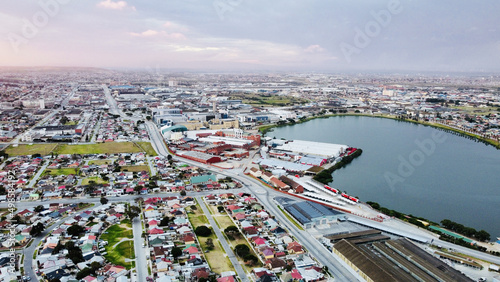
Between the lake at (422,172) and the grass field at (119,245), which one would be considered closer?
the grass field at (119,245)

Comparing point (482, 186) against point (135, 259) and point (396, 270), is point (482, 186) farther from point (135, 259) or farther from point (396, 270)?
point (135, 259)

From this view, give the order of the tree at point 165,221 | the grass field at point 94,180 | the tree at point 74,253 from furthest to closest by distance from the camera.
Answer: the grass field at point 94,180
the tree at point 165,221
the tree at point 74,253

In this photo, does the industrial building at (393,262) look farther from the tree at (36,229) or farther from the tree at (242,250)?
the tree at (36,229)

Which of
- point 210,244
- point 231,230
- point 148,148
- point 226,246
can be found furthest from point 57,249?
point 148,148

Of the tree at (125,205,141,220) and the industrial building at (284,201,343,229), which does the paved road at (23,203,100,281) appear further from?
the industrial building at (284,201,343,229)

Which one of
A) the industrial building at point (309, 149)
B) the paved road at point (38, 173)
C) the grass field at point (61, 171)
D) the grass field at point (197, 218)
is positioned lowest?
the paved road at point (38, 173)

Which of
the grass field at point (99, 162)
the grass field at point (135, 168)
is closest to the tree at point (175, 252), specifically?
the grass field at point (135, 168)

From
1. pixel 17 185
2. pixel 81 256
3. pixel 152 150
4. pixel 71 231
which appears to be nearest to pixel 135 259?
pixel 81 256

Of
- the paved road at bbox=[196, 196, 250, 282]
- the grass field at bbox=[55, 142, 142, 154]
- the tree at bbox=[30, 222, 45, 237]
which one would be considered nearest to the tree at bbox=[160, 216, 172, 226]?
the paved road at bbox=[196, 196, 250, 282]
